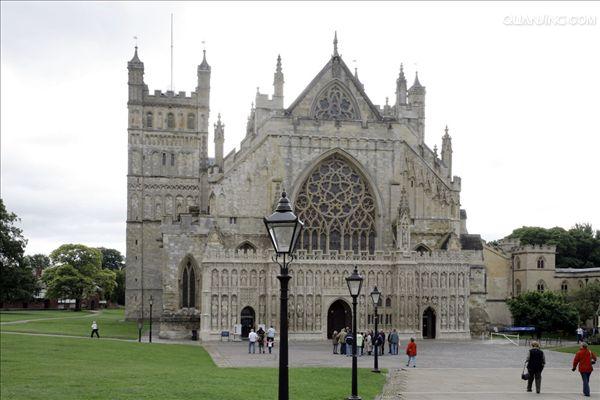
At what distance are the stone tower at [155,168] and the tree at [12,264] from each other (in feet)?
47.4

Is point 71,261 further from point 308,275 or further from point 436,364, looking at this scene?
point 436,364

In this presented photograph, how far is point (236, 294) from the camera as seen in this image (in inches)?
1988

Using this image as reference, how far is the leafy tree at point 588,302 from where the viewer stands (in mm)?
67688

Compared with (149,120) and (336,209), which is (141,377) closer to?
(336,209)

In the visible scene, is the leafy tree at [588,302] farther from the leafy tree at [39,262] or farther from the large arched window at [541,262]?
the leafy tree at [39,262]

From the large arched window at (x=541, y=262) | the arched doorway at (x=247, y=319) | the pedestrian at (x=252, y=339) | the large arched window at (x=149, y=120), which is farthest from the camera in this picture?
the large arched window at (x=541, y=262)

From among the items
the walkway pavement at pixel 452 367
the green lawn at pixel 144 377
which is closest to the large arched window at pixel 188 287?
the walkway pavement at pixel 452 367

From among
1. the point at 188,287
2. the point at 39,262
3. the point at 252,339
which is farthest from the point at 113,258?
the point at 252,339

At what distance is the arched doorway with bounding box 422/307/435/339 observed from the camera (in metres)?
53.5

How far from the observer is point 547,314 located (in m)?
59.1

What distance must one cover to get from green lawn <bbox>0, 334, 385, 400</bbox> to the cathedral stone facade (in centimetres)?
1349

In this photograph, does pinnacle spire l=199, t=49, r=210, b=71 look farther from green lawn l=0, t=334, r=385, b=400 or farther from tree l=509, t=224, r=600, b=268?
green lawn l=0, t=334, r=385, b=400

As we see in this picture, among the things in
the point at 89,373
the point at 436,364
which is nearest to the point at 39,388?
the point at 89,373

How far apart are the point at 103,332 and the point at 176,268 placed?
7.62 m
